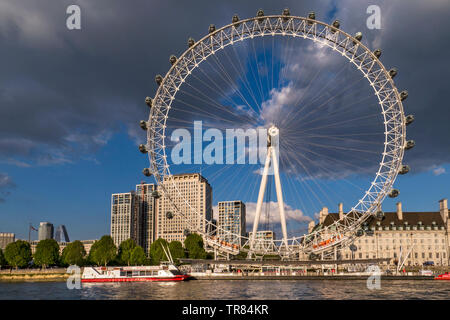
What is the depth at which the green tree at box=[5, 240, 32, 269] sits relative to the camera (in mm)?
115312

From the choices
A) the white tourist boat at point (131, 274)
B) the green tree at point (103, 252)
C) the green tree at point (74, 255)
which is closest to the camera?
the white tourist boat at point (131, 274)

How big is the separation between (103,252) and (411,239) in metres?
84.2

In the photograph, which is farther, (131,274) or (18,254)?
(18,254)

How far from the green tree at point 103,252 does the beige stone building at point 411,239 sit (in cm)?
6411

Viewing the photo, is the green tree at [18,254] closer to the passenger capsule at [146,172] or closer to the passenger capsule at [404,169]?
the passenger capsule at [146,172]

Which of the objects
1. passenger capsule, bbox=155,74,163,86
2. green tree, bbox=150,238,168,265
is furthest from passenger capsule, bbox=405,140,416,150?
green tree, bbox=150,238,168,265

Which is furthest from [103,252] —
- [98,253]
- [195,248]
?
[195,248]

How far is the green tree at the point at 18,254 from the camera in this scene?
378 ft

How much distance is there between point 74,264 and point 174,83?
7550 cm

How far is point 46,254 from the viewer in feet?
385

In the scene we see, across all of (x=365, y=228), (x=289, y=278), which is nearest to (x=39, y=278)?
(x=289, y=278)

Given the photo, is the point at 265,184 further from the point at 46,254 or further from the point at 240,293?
the point at 46,254

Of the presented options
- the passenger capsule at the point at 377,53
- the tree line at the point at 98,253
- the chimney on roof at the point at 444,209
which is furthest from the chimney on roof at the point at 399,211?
the passenger capsule at the point at 377,53

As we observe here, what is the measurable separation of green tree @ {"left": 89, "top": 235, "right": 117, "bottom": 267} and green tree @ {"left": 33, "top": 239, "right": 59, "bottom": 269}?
32.5 ft
